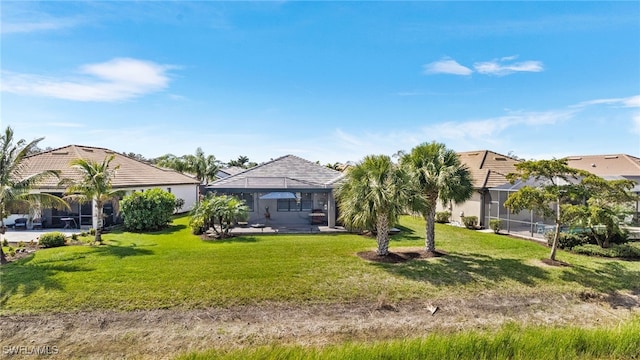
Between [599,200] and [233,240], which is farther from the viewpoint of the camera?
[233,240]

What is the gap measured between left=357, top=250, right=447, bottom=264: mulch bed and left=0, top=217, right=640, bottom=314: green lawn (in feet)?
1.48

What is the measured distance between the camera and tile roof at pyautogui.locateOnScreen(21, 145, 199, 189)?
2366 centimetres

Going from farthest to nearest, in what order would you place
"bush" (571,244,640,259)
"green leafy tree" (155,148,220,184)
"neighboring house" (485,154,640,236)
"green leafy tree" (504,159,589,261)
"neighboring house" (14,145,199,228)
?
"green leafy tree" (155,148,220,184), "neighboring house" (14,145,199,228), "neighboring house" (485,154,640,236), "bush" (571,244,640,259), "green leafy tree" (504,159,589,261)

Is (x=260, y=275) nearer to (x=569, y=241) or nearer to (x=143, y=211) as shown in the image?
(x=143, y=211)

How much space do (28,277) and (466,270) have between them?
16.6 meters

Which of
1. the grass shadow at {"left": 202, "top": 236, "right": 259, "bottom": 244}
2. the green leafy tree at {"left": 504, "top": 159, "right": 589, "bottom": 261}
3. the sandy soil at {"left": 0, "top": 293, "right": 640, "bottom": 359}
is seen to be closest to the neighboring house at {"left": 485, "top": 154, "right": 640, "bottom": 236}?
the green leafy tree at {"left": 504, "top": 159, "right": 589, "bottom": 261}

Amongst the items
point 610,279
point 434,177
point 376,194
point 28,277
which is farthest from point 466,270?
point 28,277

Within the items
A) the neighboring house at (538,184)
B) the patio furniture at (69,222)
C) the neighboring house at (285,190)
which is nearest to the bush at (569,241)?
the neighboring house at (538,184)

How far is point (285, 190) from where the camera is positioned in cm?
2256

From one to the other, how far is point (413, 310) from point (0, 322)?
1116cm

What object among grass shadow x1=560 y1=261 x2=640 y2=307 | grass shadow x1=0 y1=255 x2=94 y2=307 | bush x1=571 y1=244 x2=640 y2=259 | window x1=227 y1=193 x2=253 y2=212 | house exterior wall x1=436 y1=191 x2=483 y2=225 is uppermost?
window x1=227 y1=193 x2=253 y2=212

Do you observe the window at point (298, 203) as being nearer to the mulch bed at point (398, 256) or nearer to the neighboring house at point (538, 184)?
the mulch bed at point (398, 256)

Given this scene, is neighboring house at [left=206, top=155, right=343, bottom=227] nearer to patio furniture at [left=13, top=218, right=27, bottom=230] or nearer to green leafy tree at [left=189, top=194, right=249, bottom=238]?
green leafy tree at [left=189, top=194, right=249, bottom=238]

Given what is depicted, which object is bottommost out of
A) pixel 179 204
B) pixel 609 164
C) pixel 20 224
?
pixel 20 224
